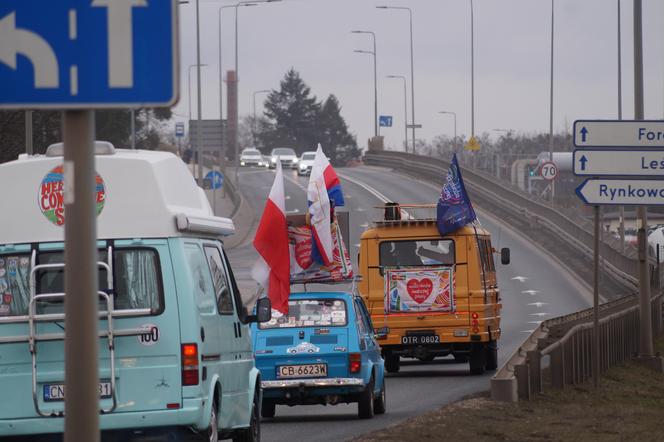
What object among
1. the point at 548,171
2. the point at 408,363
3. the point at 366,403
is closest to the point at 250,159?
the point at 548,171

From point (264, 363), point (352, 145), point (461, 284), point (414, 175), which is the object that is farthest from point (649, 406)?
point (352, 145)

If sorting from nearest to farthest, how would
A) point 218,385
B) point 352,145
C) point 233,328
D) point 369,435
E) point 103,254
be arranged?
point 103,254 < point 218,385 < point 233,328 < point 369,435 < point 352,145

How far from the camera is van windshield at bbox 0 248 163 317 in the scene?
1067 cm

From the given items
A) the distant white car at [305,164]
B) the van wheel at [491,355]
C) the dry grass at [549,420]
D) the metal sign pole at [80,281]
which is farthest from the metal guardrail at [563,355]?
the distant white car at [305,164]

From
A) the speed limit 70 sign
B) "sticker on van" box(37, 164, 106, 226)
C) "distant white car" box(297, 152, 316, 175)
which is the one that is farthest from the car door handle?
"distant white car" box(297, 152, 316, 175)

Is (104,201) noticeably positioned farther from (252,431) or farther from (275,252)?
Result: (275,252)

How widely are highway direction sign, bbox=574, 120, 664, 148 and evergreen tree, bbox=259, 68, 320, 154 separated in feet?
480

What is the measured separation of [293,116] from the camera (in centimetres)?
16950

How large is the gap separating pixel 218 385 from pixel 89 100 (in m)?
6.47

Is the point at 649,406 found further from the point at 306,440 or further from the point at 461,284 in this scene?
the point at 461,284

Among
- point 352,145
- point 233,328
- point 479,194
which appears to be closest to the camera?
point 233,328

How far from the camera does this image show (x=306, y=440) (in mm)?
15492

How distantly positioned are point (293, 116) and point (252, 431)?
6177 inches

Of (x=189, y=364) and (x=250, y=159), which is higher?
(x=250, y=159)
